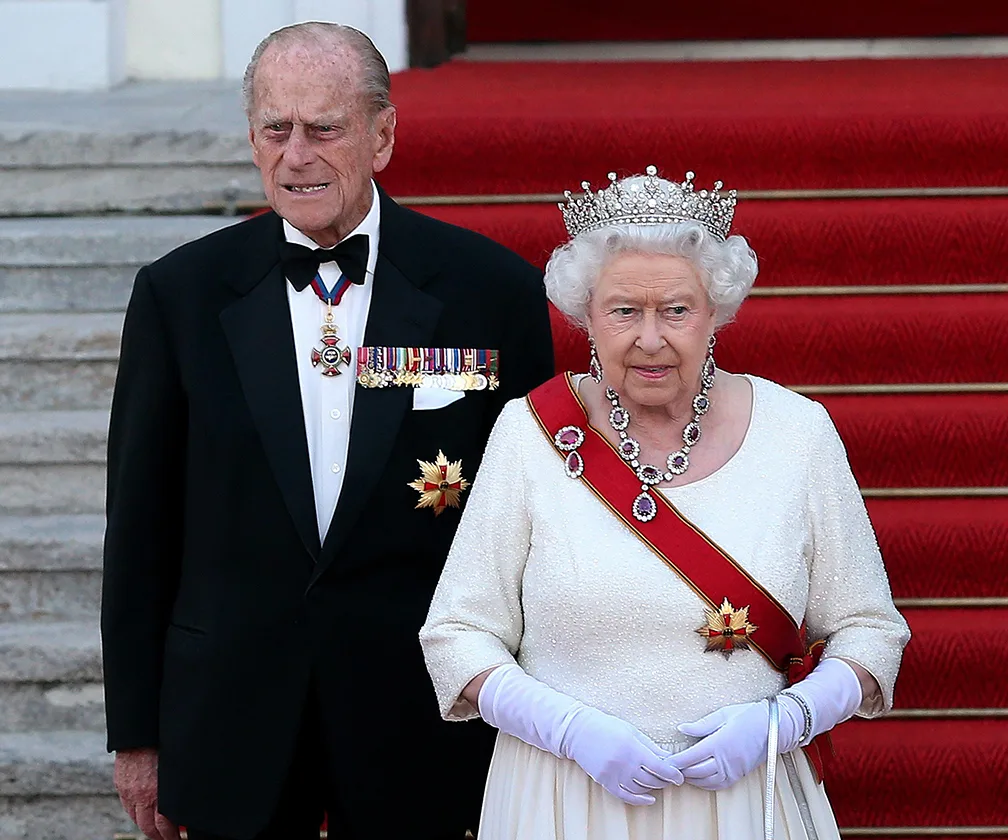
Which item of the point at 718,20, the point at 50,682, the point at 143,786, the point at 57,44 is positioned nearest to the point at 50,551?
the point at 50,682

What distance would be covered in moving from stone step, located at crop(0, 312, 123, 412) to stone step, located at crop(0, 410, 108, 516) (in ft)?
0.39

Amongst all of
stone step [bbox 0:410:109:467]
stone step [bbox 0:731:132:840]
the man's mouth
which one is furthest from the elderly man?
stone step [bbox 0:410:109:467]

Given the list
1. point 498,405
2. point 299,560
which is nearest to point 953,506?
point 498,405

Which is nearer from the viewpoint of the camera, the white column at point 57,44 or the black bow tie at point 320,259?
the black bow tie at point 320,259

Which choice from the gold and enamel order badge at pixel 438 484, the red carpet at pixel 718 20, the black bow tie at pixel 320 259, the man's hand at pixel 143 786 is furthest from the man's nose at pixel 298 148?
the red carpet at pixel 718 20

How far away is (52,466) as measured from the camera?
3236 mm

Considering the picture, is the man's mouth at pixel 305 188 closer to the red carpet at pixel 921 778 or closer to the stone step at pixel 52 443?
the stone step at pixel 52 443

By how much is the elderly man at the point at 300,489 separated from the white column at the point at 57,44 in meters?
2.38

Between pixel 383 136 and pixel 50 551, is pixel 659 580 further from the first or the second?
pixel 50 551

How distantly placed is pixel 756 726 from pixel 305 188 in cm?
87

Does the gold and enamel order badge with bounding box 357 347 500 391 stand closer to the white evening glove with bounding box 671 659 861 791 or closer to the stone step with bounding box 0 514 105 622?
the white evening glove with bounding box 671 659 861 791

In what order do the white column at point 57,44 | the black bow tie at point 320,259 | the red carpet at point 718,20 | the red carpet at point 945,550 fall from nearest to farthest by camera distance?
the black bow tie at point 320,259 → the red carpet at point 945,550 → the white column at point 57,44 → the red carpet at point 718,20

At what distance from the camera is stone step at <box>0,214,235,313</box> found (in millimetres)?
3521

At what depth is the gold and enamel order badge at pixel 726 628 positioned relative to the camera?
1.83 meters
